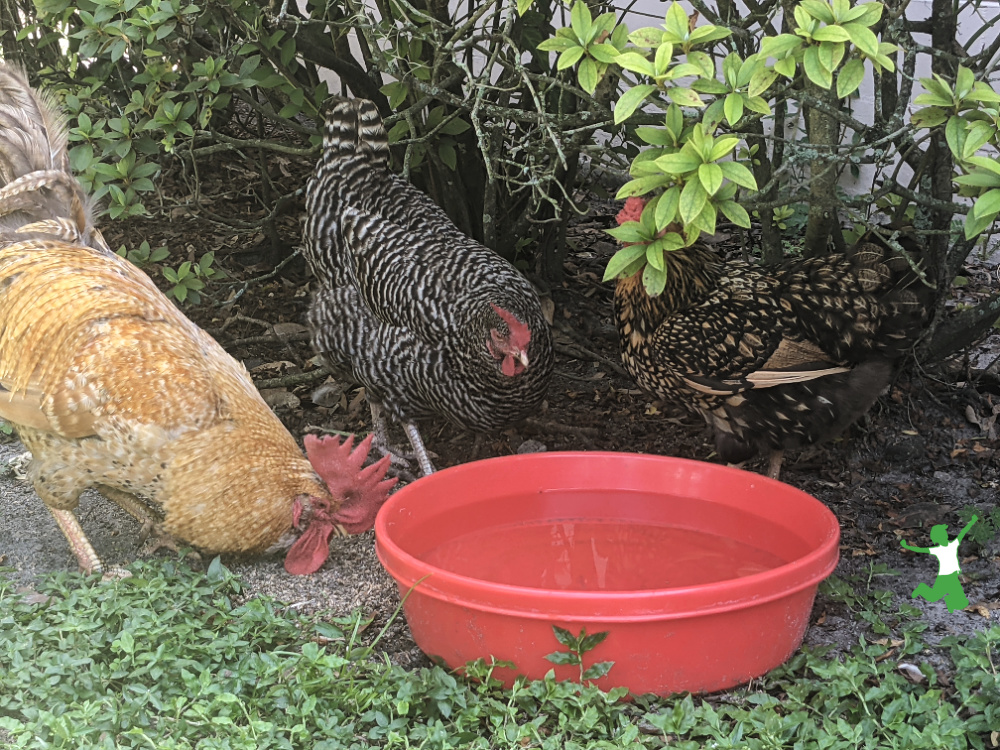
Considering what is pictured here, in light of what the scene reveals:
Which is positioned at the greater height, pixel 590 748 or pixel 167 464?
pixel 167 464

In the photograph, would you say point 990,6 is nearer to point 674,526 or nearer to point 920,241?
point 920,241

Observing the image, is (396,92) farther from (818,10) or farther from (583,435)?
(818,10)

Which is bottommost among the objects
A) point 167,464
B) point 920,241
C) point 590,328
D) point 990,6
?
point 590,328

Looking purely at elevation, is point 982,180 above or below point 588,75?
below

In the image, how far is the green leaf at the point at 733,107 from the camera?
2.20 m

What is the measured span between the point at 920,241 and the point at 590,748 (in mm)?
2593

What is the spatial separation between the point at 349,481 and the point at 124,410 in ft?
2.58

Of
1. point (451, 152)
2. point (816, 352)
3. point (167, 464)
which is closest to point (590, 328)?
point (451, 152)

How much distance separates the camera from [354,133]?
14.3 ft

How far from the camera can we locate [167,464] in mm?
3066

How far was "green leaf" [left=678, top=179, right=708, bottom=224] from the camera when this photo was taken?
2201 millimetres

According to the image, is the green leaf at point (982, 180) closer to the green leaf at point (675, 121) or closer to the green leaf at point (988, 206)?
the green leaf at point (988, 206)

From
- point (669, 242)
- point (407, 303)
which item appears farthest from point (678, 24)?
point (407, 303)

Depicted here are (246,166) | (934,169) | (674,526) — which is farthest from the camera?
(246,166)
